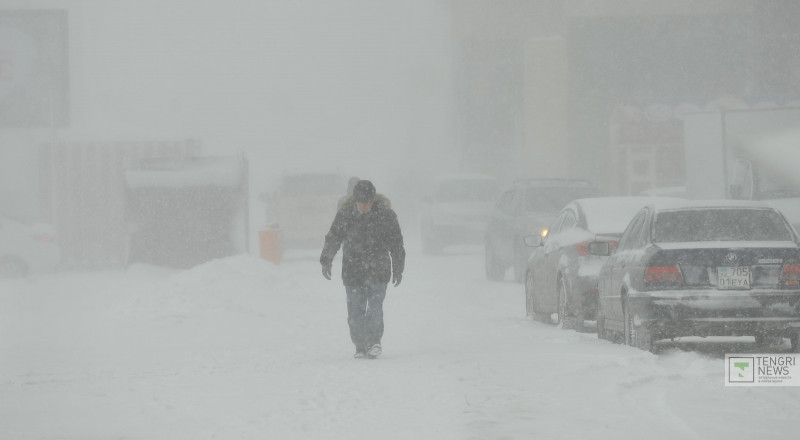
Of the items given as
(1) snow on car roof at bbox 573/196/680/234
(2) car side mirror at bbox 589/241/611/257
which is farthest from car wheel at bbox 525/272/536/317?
(2) car side mirror at bbox 589/241/611/257

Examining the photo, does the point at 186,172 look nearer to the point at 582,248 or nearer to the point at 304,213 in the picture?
the point at 304,213

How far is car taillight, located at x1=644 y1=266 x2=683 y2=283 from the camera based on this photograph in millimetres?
11117

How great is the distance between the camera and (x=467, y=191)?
32875 millimetres

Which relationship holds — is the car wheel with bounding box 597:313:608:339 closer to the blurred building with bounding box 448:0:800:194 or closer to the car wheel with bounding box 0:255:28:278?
the car wheel with bounding box 0:255:28:278

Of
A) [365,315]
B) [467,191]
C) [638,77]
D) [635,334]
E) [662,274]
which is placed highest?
[638,77]

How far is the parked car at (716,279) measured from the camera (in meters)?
10.9

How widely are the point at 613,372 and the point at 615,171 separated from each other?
32.0 m

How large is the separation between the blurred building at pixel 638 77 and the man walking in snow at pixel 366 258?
86.0ft

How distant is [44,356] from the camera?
1309 cm

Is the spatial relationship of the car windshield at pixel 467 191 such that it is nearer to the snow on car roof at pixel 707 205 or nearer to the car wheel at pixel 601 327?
the car wheel at pixel 601 327

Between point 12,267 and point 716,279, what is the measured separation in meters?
21.9

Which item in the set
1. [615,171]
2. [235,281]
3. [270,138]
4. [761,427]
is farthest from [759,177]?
[270,138]

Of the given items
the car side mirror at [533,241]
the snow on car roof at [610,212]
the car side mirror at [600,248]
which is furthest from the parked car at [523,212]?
the car side mirror at [600,248]

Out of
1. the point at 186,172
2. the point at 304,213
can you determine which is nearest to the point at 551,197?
the point at 186,172
